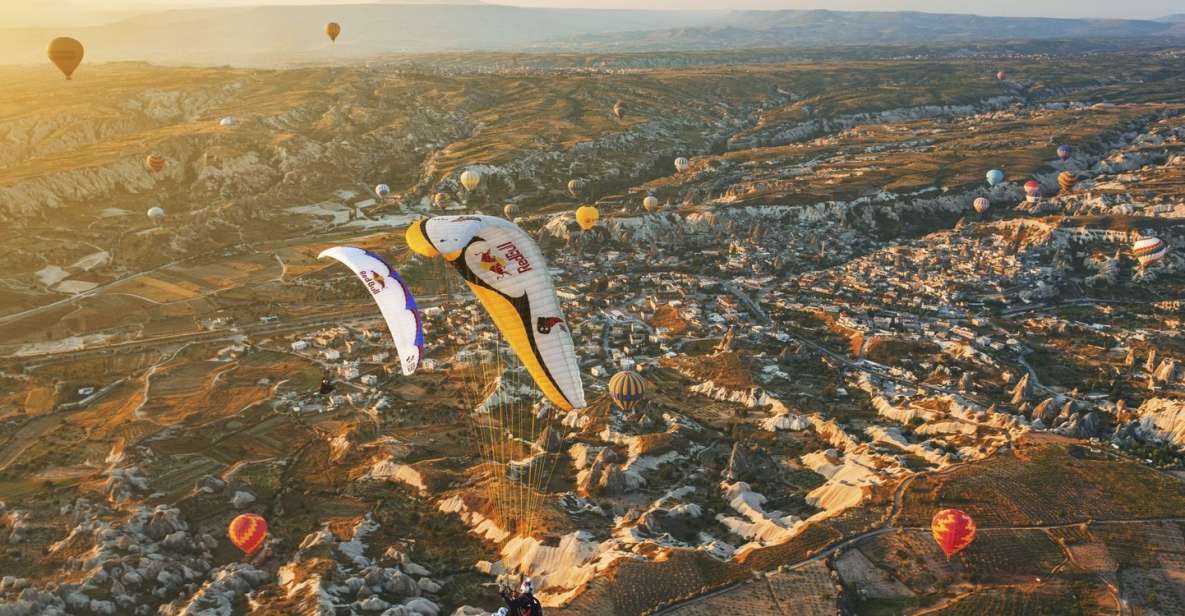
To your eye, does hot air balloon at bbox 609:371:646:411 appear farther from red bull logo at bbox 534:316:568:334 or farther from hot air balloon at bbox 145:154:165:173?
hot air balloon at bbox 145:154:165:173

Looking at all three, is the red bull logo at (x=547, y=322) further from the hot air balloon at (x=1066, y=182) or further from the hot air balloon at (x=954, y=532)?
the hot air balloon at (x=1066, y=182)

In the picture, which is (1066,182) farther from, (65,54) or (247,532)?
(65,54)

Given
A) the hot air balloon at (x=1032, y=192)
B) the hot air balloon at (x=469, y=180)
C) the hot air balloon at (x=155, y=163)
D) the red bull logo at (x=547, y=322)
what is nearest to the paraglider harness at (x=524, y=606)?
the red bull logo at (x=547, y=322)

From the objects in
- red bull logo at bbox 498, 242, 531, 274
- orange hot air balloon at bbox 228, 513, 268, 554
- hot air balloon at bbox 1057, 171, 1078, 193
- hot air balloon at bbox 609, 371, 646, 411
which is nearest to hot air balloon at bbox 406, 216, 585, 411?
red bull logo at bbox 498, 242, 531, 274

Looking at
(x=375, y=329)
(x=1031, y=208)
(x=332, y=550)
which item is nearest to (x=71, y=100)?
(x=375, y=329)

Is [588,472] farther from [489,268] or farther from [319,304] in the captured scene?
[319,304]

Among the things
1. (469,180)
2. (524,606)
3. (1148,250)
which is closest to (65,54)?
(469,180)
